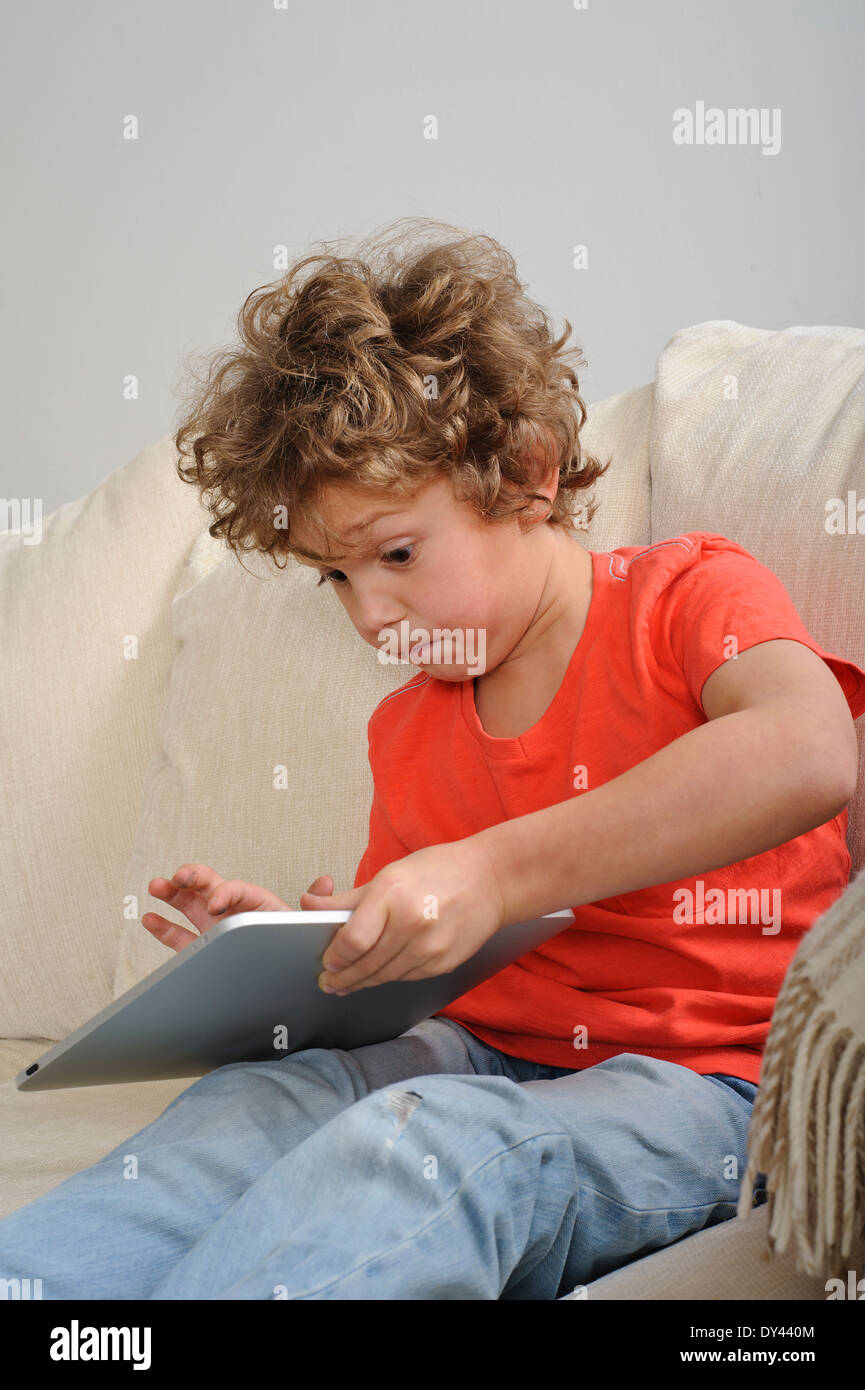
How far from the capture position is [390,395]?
0.89 m

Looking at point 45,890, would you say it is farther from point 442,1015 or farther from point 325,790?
point 442,1015

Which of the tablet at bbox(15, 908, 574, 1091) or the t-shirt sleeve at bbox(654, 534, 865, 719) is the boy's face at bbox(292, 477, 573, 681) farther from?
the tablet at bbox(15, 908, 574, 1091)

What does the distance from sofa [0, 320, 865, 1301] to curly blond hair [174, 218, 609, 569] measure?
12cm

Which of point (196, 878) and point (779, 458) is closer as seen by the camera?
point (196, 878)

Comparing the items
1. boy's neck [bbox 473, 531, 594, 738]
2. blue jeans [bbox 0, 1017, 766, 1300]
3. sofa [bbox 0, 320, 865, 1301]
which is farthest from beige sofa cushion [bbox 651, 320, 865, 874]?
blue jeans [bbox 0, 1017, 766, 1300]

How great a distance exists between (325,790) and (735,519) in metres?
0.44

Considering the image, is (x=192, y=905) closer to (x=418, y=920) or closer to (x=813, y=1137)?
(x=418, y=920)

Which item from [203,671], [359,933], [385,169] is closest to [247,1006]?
[359,933]

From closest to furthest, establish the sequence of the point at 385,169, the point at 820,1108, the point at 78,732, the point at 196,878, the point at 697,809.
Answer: the point at 820,1108 → the point at 697,809 → the point at 196,878 → the point at 78,732 → the point at 385,169

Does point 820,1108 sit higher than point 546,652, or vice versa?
point 546,652

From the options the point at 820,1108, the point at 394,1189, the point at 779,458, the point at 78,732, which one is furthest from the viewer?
the point at 78,732

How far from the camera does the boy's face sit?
2.84 ft

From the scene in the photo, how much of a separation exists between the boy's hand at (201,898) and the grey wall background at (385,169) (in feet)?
3.62

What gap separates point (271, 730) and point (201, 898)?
0.29 m
